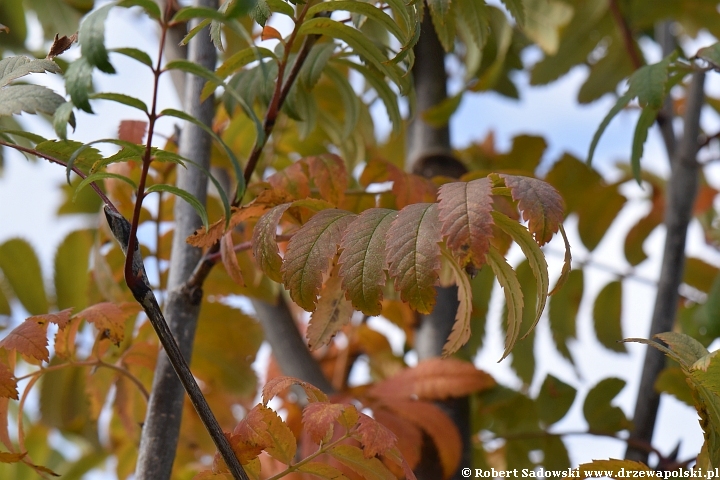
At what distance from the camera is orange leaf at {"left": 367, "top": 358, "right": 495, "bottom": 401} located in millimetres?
914

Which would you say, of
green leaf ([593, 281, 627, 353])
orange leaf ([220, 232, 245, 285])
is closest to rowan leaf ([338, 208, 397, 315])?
orange leaf ([220, 232, 245, 285])

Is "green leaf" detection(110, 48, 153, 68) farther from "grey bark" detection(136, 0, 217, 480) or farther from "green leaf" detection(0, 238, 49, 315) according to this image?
"green leaf" detection(0, 238, 49, 315)

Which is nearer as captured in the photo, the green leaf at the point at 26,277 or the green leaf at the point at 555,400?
the green leaf at the point at 555,400

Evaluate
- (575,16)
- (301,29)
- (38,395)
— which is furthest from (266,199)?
(575,16)

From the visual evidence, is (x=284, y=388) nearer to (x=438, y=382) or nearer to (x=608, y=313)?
(x=438, y=382)

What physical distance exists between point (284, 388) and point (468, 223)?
20 centimetres

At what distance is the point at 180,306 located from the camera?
0.68 metres

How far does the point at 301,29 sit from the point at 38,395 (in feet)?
2.63

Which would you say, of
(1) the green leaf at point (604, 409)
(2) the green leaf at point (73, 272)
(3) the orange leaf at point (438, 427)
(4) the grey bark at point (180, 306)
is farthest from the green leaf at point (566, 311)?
(2) the green leaf at point (73, 272)

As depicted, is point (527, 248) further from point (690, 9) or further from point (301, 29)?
point (690, 9)

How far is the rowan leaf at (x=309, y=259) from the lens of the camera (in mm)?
513

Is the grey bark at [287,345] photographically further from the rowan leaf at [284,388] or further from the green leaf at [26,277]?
the rowan leaf at [284,388]

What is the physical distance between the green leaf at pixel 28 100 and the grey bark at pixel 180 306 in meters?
0.22

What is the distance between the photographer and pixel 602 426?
0.97 metres
